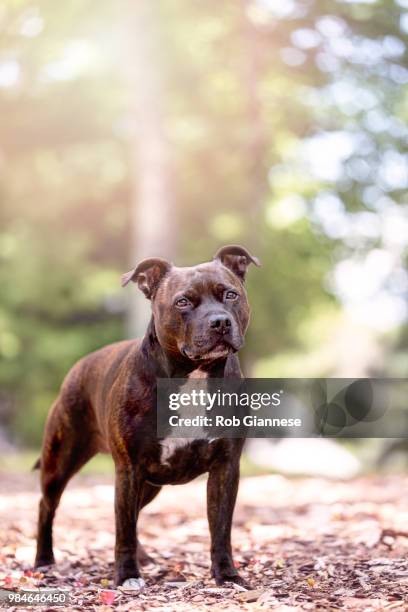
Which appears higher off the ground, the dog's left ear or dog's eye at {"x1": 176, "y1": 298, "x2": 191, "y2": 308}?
the dog's left ear

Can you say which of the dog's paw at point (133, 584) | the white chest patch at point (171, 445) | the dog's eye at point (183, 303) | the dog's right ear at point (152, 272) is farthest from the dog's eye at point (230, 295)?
the dog's paw at point (133, 584)

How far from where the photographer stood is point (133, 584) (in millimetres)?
4523

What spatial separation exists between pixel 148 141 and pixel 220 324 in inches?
457

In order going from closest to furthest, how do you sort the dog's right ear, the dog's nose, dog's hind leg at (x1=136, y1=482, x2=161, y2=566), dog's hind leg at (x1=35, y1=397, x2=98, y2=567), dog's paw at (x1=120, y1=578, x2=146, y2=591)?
the dog's nose
dog's paw at (x1=120, y1=578, x2=146, y2=591)
the dog's right ear
dog's hind leg at (x1=136, y1=482, x2=161, y2=566)
dog's hind leg at (x1=35, y1=397, x2=98, y2=567)

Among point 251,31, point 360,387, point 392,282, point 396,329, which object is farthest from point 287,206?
point 360,387

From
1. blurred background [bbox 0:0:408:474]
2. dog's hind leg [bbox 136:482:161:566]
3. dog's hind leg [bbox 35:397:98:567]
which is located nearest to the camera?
dog's hind leg [bbox 136:482:161:566]

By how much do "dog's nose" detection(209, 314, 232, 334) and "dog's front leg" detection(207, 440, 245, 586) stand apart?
2.40 feet

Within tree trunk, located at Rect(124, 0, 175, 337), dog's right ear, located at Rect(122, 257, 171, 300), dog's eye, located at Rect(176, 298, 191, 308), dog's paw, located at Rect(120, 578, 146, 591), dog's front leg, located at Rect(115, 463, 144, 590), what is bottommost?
dog's paw, located at Rect(120, 578, 146, 591)

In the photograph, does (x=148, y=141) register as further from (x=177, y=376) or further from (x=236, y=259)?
(x=177, y=376)

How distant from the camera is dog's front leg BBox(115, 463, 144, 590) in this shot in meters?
4.56

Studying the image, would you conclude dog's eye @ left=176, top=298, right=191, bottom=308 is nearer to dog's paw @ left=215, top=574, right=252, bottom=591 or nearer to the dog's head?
the dog's head

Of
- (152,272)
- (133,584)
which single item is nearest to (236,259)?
(152,272)

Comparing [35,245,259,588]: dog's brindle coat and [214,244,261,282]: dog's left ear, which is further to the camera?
[214,244,261,282]: dog's left ear

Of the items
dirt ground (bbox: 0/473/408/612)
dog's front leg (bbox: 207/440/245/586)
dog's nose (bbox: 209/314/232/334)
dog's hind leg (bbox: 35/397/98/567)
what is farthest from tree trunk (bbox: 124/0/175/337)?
dog's nose (bbox: 209/314/232/334)
